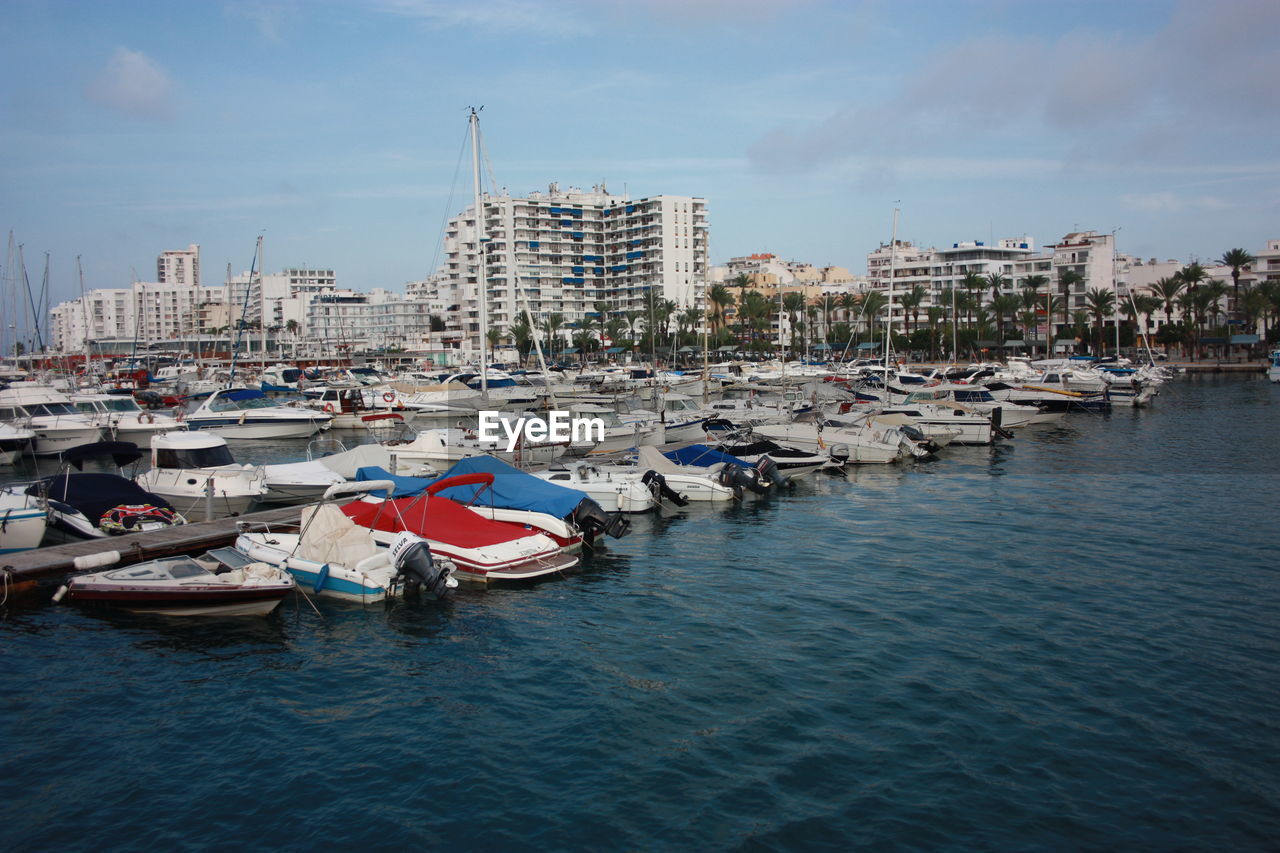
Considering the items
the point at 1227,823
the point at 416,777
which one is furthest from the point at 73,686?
the point at 1227,823

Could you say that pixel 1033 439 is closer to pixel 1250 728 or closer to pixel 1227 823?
pixel 1250 728

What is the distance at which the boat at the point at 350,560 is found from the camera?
2055 centimetres

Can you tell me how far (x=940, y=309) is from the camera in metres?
128

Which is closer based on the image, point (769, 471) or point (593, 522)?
point (593, 522)

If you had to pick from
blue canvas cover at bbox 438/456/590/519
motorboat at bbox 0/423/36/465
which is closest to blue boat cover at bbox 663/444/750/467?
blue canvas cover at bbox 438/456/590/519

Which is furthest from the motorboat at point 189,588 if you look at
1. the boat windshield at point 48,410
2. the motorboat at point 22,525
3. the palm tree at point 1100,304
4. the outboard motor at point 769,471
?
the palm tree at point 1100,304

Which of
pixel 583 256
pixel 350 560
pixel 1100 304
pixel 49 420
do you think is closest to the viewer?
pixel 350 560

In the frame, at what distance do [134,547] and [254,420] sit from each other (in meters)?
33.2

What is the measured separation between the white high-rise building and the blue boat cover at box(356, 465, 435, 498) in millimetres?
131700

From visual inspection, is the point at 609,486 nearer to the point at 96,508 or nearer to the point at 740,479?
the point at 740,479

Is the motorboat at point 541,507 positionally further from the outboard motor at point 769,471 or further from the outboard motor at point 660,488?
the outboard motor at point 769,471

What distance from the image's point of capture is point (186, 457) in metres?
30.6

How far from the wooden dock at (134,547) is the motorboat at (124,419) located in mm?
27655

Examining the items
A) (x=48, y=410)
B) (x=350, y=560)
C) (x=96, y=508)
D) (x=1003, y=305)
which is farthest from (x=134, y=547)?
(x=1003, y=305)
